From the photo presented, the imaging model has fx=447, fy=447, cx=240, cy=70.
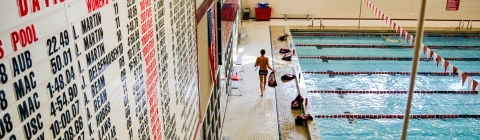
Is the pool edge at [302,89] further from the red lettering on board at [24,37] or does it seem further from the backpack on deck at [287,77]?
the red lettering on board at [24,37]

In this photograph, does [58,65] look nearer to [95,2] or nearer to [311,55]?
[95,2]

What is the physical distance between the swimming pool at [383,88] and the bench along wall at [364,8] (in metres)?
1.82

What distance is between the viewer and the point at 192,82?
3.63 m

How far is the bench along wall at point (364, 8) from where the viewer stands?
1473 cm

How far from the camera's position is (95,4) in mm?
1560

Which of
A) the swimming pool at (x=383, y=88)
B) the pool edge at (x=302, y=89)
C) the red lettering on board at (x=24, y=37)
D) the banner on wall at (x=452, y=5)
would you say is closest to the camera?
the red lettering on board at (x=24, y=37)

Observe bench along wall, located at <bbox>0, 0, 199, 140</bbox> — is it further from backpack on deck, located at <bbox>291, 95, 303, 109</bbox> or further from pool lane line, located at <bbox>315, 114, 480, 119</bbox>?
pool lane line, located at <bbox>315, 114, 480, 119</bbox>

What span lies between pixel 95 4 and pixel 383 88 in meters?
8.37

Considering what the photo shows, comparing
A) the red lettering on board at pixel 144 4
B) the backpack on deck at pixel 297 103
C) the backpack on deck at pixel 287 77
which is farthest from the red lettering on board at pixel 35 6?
the backpack on deck at pixel 287 77

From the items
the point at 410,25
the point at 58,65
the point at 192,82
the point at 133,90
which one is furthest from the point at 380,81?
the point at 58,65

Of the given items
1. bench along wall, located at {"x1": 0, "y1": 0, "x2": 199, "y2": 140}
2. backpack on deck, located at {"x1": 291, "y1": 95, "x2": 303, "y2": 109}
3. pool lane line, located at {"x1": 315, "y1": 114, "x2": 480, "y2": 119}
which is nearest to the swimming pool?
pool lane line, located at {"x1": 315, "y1": 114, "x2": 480, "y2": 119}

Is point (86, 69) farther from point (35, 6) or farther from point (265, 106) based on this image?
point (265, 106)

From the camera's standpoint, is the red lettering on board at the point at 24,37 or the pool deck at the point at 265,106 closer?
the red lettering on board at the point at 24,37

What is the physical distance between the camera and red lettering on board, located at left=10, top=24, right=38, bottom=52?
41.9 inches
